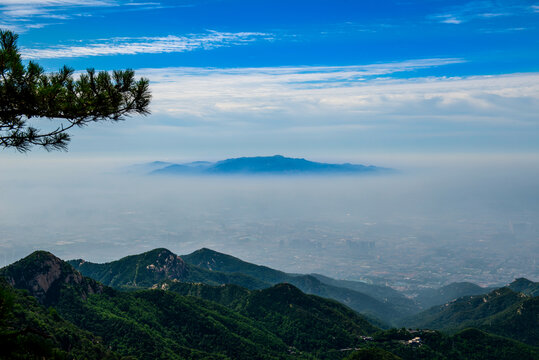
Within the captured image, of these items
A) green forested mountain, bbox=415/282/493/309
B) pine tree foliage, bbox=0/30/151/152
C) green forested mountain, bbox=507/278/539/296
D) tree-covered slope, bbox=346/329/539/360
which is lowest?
green forested mountain, bbox=415/282/493/309

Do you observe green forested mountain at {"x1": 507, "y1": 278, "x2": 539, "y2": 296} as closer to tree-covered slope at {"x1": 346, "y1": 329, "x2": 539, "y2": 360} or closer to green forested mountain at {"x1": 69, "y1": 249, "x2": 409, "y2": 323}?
green forested mountain at {"x1": 69, "y1": 249, "x2": 409, "y2": 323}

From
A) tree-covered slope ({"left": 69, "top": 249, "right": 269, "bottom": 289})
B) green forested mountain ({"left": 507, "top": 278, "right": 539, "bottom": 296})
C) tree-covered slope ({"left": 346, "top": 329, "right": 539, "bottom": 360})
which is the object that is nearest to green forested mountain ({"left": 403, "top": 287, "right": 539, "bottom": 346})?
tree-covered slope ({"left": 346, "top": 329, "right": 539, "bottom": 360})

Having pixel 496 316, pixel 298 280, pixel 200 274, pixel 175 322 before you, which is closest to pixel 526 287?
pixel 496 316

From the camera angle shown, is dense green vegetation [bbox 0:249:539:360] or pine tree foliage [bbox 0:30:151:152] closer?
pine tree foliage [bbox 0:30:151:152]

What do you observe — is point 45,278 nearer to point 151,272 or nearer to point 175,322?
point 175,322

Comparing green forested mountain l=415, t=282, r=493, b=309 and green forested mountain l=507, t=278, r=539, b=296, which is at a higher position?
green forested mountain l=507, t=278, r=539, b=296

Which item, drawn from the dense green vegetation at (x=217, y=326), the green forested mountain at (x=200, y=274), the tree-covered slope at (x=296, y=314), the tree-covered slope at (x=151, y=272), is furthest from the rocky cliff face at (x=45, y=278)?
the tree-covered slope at (x=151, y=272)

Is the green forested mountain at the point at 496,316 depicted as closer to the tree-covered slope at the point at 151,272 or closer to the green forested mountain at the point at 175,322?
the green forested mountain at the point at 175,322
